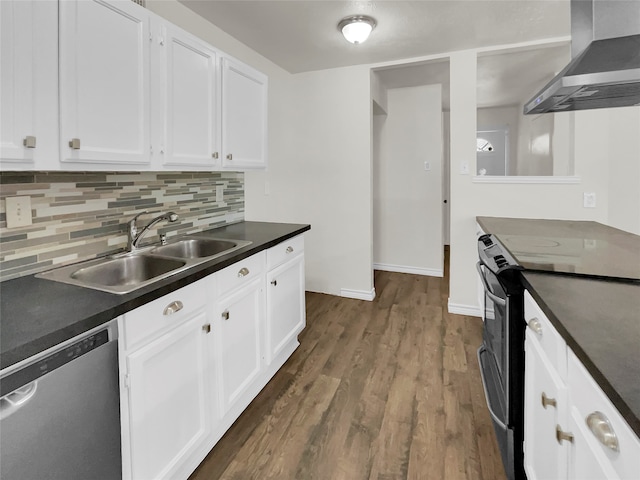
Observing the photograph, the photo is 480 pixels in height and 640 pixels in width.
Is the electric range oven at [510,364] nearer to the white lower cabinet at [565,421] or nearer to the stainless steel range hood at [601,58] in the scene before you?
the white lower cabinet at [565,421]

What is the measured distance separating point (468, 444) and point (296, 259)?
4.93 ft

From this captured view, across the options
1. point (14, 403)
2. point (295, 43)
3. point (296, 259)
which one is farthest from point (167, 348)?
point (295, 43)

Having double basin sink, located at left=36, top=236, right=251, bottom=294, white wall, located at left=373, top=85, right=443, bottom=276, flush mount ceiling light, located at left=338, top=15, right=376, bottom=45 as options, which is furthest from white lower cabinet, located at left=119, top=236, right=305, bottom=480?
white wall, located at left=373, top=85, right=443, bottom=276

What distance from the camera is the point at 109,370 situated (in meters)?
1.14

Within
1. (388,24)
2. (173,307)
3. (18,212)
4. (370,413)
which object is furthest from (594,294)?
(388,24)

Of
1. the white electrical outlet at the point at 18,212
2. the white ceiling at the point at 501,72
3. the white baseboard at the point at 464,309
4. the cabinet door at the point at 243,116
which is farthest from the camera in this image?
the white ceiling at the point at 501,72

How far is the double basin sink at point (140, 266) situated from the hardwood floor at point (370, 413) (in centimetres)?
92

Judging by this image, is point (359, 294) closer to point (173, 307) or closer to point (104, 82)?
point (173, 307)

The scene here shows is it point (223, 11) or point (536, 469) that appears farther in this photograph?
point (223, 11)

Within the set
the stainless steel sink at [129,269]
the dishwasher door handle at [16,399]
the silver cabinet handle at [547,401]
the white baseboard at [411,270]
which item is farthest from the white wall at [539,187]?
the dishwasher door handle at [16,399]

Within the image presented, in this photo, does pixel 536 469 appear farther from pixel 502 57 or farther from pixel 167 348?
pixel 502 57

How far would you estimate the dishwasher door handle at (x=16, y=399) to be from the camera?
0.86m

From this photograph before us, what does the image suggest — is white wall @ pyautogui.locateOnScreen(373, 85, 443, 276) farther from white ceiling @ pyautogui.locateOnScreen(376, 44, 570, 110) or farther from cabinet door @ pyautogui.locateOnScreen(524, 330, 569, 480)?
cabinet door @ pyautogui.locateOnScreen(524, 330, 569, 480)

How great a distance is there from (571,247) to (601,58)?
0.91 metres
